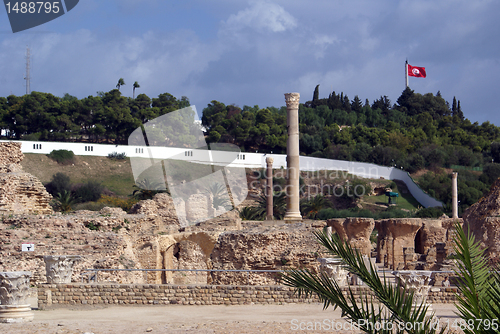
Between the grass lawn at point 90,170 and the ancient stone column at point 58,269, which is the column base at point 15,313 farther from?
the grass lawn at point 90,170

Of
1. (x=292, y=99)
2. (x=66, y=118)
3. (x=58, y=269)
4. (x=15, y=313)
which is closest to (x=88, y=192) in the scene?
(x=66, y=118)

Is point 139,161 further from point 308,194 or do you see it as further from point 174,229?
point 174,229

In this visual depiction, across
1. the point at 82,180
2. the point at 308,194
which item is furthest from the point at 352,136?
the point at 82,180

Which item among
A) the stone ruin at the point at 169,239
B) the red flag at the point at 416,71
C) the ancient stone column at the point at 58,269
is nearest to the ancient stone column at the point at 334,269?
the stone ruin at the point at 169,239

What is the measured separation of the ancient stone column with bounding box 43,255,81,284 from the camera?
13.0 m

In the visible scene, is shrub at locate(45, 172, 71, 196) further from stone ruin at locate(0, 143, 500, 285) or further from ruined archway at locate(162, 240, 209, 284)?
ruined archway at locate(162, 240, 209, 284)

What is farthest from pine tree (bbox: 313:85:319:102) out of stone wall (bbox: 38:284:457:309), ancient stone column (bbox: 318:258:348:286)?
stone wall (bbox: 38:284:457:309)

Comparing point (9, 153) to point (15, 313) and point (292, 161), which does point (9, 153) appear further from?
point (15, 313)

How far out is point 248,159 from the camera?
2264 inches

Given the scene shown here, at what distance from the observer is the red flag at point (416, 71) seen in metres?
83.6

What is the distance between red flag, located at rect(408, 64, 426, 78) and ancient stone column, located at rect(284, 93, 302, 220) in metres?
61.5

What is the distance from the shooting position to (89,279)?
46.9ft

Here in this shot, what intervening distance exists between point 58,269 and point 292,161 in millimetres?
15440

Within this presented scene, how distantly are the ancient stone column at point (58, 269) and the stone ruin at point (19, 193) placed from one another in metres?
7.14
